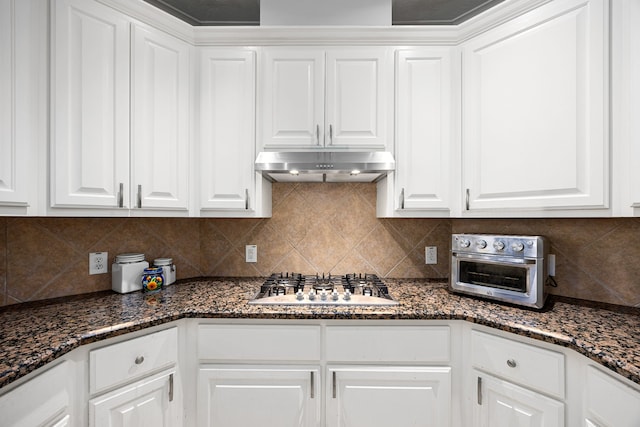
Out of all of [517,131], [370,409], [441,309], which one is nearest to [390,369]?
[370,409]

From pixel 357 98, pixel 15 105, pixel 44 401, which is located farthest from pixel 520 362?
pixel 15 105

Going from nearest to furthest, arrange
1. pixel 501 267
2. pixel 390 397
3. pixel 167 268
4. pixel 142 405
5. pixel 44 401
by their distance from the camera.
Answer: pixel 44 401
pixel 142 405
pixel 390 397
pixel 501 267
pixel 167 268

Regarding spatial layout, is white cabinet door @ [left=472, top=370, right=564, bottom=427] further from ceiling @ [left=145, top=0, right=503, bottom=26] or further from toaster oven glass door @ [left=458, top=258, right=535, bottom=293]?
ceiling @ [left=145, top=0, right=503, bottom=26]

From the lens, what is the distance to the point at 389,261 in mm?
2082

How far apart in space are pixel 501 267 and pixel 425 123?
87 cm

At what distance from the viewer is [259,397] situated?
1410 millimetres

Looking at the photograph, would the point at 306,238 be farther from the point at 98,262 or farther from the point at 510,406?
the point at 510,406

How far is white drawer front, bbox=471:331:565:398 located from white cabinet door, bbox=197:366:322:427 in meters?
0.76

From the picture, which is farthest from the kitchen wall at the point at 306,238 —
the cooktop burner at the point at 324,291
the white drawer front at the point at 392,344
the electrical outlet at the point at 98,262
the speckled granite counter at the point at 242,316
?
the white drawer front at the point at 392,344

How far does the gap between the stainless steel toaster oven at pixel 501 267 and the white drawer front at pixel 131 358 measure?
4.92 feet

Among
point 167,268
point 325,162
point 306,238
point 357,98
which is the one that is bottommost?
point 167,268

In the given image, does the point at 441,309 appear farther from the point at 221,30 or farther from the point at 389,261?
the point at 221,30

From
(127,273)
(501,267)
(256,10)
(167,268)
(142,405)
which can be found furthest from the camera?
A: (256,10)

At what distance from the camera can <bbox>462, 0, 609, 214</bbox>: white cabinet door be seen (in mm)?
1274
